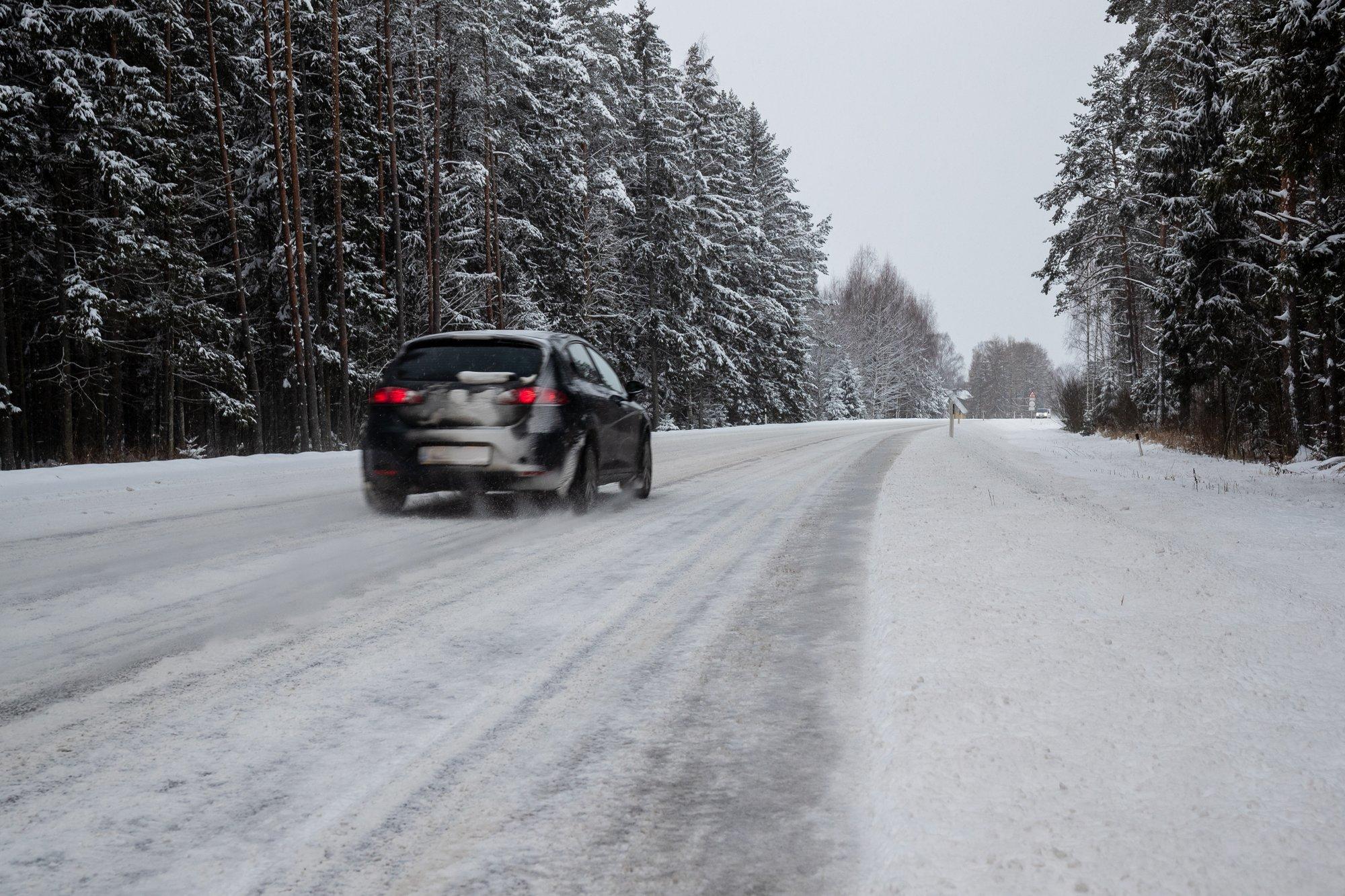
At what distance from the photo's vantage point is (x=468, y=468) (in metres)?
7.55

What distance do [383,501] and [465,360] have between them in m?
1.53

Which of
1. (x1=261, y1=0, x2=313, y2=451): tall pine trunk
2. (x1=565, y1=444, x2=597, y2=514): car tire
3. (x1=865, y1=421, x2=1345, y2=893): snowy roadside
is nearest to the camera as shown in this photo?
(x1=865, y1=421, x2=1345, y2=893): snowy roadside

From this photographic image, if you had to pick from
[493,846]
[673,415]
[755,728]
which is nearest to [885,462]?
[755,728]

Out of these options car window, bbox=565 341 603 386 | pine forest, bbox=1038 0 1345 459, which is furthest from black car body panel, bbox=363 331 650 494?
pine forest, bbox=1038 0 1345 459

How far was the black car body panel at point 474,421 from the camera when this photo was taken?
757 centimetres

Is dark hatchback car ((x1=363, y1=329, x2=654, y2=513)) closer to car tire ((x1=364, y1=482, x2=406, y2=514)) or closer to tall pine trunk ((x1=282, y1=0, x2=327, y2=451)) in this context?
car tire ((x1=364, y1=482, x2=406, y2=514))

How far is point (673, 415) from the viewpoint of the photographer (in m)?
44.4

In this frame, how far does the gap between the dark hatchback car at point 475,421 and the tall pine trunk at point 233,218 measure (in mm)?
15364

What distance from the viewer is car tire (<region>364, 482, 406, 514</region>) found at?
25.7 ft

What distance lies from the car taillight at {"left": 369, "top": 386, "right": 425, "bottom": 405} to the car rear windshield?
0.12 metres

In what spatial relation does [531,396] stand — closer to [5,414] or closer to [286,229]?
[5,414]

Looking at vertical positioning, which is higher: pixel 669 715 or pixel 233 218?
pixel 233 218

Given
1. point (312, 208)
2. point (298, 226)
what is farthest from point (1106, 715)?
point (312, 208)

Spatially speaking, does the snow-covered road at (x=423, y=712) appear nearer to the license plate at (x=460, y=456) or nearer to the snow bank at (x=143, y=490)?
the snow bank at (x=143, y=490)
